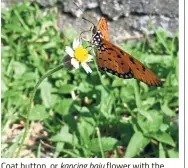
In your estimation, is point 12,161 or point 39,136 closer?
point 12,161

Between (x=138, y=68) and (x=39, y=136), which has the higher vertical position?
(x=138, y=68)

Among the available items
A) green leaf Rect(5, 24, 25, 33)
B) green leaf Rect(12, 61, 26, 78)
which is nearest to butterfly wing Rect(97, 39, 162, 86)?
green leaf Rect(12, 61, 26, 78)

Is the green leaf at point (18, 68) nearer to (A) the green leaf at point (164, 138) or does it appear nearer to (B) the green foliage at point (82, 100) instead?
(B) the green foliage at point (82, 100)

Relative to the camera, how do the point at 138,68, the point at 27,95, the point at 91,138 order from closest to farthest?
the point at 138,68 < the point at 91,138 < the point at 27,95

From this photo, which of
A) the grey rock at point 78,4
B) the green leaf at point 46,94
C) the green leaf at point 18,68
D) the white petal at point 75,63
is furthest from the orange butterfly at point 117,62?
the grey rock at point 78,4

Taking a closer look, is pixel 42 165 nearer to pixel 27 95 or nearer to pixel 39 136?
pixel 39 136

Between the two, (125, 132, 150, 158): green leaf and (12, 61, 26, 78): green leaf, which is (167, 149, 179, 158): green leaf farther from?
(12, 61, 26, 78): green leaf
